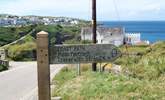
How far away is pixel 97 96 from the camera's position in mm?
10289

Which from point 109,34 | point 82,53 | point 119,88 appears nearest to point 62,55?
point 82,53

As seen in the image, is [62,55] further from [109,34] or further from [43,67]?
[109,34]

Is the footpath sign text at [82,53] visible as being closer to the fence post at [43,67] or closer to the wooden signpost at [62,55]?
the wooden signpost at [62,55]

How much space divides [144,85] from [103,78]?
57.4 inches

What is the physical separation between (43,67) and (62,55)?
44cm

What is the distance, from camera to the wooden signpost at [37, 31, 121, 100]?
863 centimetres

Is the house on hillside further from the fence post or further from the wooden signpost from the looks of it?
the fence post

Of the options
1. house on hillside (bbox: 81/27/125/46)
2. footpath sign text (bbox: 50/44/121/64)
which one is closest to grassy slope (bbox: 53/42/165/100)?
footpath sign text (bbox: 50/44/121/64)

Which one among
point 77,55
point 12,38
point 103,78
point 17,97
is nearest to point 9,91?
point 17,97

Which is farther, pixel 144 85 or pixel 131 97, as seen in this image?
pixel 144 85

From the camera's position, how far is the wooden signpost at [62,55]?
28.3 ft

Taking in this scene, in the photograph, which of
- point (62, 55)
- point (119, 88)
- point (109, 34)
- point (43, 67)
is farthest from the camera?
point (109, 34)

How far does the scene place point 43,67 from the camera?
8.67 meters

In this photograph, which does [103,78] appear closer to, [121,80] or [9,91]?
[121,80]
